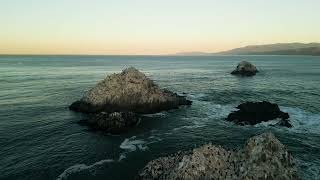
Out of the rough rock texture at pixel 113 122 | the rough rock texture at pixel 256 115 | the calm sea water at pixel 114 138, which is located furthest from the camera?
the rough rock texture at pixel 256 115

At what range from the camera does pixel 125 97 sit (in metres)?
54.6

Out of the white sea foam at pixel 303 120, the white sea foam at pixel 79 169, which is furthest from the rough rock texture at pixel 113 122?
the white sea foam at pixel 303 120

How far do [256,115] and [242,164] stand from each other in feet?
88.9

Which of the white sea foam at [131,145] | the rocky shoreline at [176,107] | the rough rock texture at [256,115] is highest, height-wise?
the rocky shoreline at [176,107]

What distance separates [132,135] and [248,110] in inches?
756

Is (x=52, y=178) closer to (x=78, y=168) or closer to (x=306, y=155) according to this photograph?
(x=78, y=168)

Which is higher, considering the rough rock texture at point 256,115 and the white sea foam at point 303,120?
the rough rock texture at point 256,115

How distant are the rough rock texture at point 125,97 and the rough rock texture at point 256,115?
1105 cm

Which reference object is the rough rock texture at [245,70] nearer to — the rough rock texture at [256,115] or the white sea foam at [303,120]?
the white sea foam at [303,120]

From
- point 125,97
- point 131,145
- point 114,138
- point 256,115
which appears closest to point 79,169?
point 131,145

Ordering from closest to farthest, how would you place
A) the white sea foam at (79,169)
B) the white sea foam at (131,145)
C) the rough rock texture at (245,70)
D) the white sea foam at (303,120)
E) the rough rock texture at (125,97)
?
the white sea foam at (79,169) < the white sea foam at (131,145) < the white sea foam at (303,120) < the rough rock texture at (125,97) < the rough rock texture at (245,70)

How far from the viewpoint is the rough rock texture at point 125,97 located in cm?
5406

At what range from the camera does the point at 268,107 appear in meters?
53.2

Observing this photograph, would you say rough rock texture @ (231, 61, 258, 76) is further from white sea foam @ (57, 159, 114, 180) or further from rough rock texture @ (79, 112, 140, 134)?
white sea foam @ (57, 159, 114, 180)
